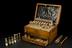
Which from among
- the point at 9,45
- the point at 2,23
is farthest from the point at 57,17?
the point at 2,23

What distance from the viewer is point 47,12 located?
10.5 ft

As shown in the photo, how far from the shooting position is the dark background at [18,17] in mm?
3291

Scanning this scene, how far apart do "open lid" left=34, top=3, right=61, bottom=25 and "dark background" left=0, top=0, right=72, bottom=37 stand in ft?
0.42

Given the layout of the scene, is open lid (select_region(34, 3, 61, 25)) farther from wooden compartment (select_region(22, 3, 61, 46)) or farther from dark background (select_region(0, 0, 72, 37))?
dark background (select_region(0, 0, 72, 37))

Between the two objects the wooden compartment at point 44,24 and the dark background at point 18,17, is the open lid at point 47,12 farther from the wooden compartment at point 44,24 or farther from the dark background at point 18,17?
the dark background at point 18,17

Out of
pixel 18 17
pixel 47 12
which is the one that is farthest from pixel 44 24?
pixel 18 17

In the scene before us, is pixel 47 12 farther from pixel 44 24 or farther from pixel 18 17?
pixel 18 17

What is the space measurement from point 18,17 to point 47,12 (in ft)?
2.25

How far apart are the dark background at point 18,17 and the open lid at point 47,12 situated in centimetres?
13

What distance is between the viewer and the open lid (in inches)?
121

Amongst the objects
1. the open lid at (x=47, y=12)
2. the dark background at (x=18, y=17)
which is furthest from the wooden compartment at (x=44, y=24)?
the dark background at (x=18, y=17)

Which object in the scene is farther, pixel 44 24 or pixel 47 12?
pixel 47 12

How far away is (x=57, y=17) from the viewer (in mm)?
3062

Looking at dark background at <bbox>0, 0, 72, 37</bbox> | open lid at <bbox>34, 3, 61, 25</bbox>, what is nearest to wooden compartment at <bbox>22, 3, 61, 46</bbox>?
open lid at <bbox>34, 3, 61, 25</bbox>
